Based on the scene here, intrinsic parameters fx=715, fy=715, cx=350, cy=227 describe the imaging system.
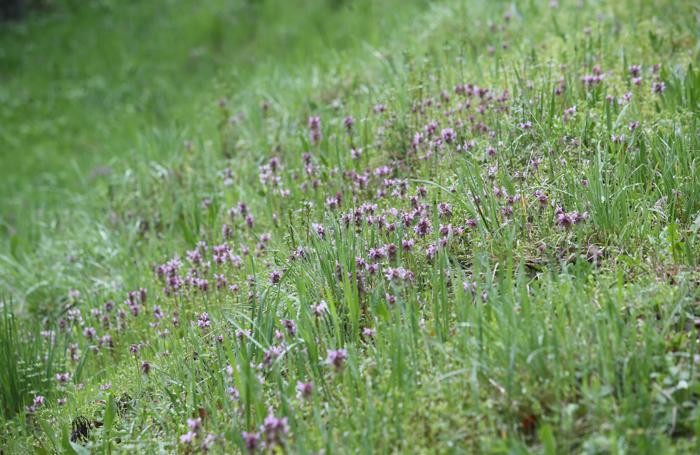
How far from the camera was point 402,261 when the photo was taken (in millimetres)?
3283

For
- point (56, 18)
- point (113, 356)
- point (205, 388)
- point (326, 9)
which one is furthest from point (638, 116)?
point (56, 18)

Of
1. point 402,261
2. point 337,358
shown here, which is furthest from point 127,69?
point 337,358

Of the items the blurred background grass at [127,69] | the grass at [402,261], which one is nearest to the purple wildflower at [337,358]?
the grass at [402,261]

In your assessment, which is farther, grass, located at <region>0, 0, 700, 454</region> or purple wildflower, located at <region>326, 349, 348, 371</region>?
purple wildflower, located at <region>326, 349, 348, 371</region>

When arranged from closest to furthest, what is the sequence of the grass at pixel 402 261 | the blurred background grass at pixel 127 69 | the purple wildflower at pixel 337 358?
the grass at pixel 402 261 → the purple wildflower at pixel 337 358 → the blurred background grass at pixel 127 69

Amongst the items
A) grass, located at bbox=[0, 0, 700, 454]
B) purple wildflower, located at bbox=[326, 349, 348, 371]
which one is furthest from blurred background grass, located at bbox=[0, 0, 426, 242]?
purple wildflower, located at bbox=[326, 349, 348, 371]

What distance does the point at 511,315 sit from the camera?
8.56ft

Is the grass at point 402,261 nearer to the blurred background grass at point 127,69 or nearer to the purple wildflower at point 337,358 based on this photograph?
the purple wildflower at point 337,358

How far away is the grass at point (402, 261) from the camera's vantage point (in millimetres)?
2535

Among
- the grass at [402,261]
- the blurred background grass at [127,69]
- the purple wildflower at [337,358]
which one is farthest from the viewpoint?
the blurred background grass at [127,69]

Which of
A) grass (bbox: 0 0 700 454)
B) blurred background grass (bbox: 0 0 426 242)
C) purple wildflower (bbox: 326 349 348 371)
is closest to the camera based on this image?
grass (bbox: 0 0 700 454)

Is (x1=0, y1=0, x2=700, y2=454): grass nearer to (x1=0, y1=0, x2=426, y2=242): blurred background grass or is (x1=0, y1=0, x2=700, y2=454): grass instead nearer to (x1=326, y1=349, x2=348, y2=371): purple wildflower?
(x1=326, y1=349, x2=348, y2=371): purple wildflower

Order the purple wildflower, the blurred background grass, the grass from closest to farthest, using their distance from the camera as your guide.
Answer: the grass
the purple wildflower
the blurred background grass

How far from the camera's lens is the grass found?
2535 mm
